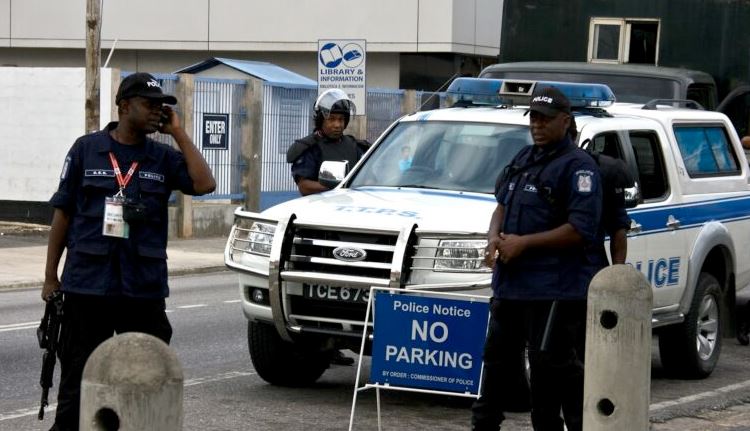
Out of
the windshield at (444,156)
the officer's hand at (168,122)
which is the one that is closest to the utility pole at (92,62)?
the windshield at (444,156)

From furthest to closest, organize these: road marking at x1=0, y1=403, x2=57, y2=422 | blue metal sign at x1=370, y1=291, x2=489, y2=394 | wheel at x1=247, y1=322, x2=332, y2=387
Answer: wheel at x1=247, y1=322, x2=332, y2=387 → road marking at x1=0, y1=403, x2=57, y2=422 → blue metal sign at x1=370, y1=291, x2=489, y2=394

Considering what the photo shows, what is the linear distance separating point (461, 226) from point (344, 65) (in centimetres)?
1125

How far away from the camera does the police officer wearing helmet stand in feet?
34.9

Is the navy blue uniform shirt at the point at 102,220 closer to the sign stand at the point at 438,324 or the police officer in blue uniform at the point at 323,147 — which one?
the sign stand at the point at 438,324

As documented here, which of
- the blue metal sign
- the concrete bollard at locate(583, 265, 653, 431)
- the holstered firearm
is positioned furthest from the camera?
the blue metal sign

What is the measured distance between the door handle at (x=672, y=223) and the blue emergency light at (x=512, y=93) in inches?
35.1

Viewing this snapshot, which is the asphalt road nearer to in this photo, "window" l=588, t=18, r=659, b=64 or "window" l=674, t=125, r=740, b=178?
"window" l=674, t=125, r=740, b=178

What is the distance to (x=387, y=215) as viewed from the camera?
904 cm

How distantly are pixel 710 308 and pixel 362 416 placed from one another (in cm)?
316

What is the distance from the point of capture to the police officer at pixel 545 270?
22.8 feet

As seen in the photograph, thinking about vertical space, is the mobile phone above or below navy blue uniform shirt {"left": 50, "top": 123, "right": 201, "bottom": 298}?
above

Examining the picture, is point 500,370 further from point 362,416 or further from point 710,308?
point 710,308

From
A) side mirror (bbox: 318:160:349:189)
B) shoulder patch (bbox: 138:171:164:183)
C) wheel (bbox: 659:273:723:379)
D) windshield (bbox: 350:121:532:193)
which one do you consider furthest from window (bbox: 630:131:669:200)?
shoulder patch (bbox: 138:171:164:183)

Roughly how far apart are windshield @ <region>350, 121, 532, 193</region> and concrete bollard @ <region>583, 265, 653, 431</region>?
11.6 feet
